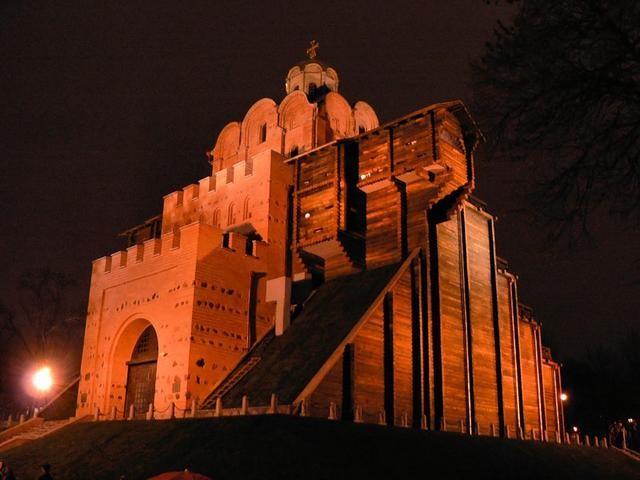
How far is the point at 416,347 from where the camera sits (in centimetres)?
2377

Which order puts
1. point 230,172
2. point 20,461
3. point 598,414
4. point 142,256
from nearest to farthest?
point 20,461 < point 142,256 < point 230,172 < point 598,414

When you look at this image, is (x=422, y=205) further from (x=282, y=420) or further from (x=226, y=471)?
(x=226, y=471)

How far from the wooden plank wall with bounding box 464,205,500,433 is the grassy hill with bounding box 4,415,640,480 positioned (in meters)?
3.39

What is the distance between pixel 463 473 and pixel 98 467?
10.4 metres

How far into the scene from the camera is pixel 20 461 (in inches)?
850

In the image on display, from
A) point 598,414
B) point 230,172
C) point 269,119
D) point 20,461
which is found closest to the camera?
point 20,461

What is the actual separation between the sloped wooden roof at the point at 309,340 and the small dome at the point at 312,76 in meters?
17.7

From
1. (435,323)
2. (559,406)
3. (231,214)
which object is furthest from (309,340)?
(559,406)

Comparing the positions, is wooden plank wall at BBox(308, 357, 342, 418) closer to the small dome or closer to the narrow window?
the narrow window

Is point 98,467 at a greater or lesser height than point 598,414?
lesser

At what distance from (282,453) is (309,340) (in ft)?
26.3

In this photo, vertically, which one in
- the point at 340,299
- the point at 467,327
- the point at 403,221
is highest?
the point at 403,221

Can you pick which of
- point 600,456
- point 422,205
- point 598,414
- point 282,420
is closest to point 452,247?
point 422,205

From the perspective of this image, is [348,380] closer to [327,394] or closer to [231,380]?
[327,394]
